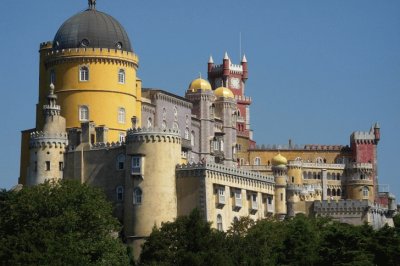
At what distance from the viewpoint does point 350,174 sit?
183m

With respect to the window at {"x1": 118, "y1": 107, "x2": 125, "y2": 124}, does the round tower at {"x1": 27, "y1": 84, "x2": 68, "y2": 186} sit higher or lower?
lower

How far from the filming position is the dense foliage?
117875 millimetres

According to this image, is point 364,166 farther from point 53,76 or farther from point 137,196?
point 137,196

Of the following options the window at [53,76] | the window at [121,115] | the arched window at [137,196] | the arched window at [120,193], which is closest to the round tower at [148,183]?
the arched window at [137,196]

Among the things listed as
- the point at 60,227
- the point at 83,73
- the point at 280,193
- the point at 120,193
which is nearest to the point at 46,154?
the point at 120,193

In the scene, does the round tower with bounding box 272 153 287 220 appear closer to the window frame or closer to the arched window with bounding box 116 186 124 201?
the arched window with bounding box 116 186 124 201

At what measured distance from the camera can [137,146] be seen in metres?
129

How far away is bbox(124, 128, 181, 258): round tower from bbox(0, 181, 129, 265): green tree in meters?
2.84

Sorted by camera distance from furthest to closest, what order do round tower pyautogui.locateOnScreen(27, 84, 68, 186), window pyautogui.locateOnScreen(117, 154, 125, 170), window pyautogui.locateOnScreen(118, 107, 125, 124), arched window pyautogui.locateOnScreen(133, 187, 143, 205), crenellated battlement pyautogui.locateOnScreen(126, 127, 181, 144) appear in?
window pyautogui.locateOnScreen(118, 107, 125, 124) → round tower pyautogui.locateOnScreen(27, 84, 68, 186) → window pyautogui.locateOnScreen(117, 154, 125, 170) → crenellated battlement pyautogui.locateOnScreen(126, 127, 181, 144) → arched window pyautogui.locateOnScreen(133, 187, 143, 205)

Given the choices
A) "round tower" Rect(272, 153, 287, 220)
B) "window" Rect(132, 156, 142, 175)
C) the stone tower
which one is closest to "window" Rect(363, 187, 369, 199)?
the stone tower

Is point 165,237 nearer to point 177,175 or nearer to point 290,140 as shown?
point 177,175

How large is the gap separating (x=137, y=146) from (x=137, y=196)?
4951 mm

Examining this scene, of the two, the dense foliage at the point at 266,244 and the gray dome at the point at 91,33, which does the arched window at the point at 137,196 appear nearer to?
the dense foliage at the point at 266,244

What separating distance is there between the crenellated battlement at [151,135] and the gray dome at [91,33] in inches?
605
